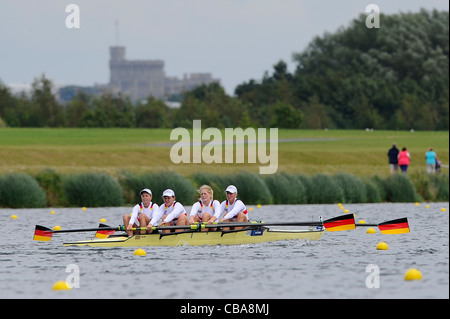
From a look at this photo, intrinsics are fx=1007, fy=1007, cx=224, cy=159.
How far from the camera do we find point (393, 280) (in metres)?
19.3

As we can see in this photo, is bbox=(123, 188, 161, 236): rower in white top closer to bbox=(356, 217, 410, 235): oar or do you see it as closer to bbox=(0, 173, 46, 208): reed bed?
bbox=(356, 217, 410, 235): oar

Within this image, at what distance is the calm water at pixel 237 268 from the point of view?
Result: 18.3 m

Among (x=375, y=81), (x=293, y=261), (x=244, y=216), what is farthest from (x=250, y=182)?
(x=375, y=81)

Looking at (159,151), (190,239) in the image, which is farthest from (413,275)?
(159,151)

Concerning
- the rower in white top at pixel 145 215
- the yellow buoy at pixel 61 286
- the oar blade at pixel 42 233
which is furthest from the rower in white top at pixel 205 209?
the yellow buoy at pixel 61 286

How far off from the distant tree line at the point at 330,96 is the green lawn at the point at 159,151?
1260cm

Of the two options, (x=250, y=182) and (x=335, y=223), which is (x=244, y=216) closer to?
(x=335, y=223)

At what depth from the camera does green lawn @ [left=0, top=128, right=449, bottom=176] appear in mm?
51969

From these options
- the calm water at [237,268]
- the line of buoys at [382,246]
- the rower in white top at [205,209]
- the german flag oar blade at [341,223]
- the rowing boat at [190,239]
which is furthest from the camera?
the german flag oar blade at [341,223]

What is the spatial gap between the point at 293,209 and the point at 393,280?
2028 cm

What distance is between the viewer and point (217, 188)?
40750 mm

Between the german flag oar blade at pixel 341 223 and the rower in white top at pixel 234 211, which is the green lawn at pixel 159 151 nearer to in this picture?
the rower in white top at pixel 234 211

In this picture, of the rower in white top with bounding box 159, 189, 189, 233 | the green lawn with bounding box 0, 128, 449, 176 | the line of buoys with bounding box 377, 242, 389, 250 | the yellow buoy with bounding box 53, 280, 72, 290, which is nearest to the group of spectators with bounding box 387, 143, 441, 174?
the green lawn with bounding box 0, 128, 449, 176
